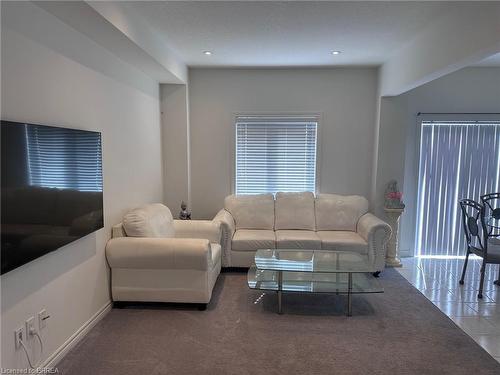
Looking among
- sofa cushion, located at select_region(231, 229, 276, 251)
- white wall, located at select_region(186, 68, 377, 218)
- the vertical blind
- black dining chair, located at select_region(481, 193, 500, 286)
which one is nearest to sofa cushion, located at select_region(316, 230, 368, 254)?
sofa cushion, located at select_region(231, 229, 276, 251)

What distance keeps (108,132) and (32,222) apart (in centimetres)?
130

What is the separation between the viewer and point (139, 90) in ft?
12.4

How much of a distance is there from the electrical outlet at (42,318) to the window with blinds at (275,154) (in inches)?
122

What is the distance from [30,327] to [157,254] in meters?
1.11

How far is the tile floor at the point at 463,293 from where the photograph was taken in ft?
9.37

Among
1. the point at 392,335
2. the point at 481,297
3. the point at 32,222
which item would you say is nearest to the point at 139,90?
the point at 32,222

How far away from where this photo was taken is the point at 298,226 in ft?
14.9

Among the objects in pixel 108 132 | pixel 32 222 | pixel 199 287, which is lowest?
pixel 199 287

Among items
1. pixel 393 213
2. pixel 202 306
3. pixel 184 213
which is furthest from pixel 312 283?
pixel 184 213

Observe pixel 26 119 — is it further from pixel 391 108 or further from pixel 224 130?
pixel 391 108

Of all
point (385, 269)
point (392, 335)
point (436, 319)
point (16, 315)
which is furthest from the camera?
point (385, 269)

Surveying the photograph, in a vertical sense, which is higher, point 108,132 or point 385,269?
point 108,132

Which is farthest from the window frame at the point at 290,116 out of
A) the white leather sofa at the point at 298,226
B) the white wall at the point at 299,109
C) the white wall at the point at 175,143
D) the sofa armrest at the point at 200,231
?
the sofa armrest at the point at 200,231

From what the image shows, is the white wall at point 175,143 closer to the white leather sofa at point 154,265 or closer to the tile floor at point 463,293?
the white leather sofa at point 154,265
